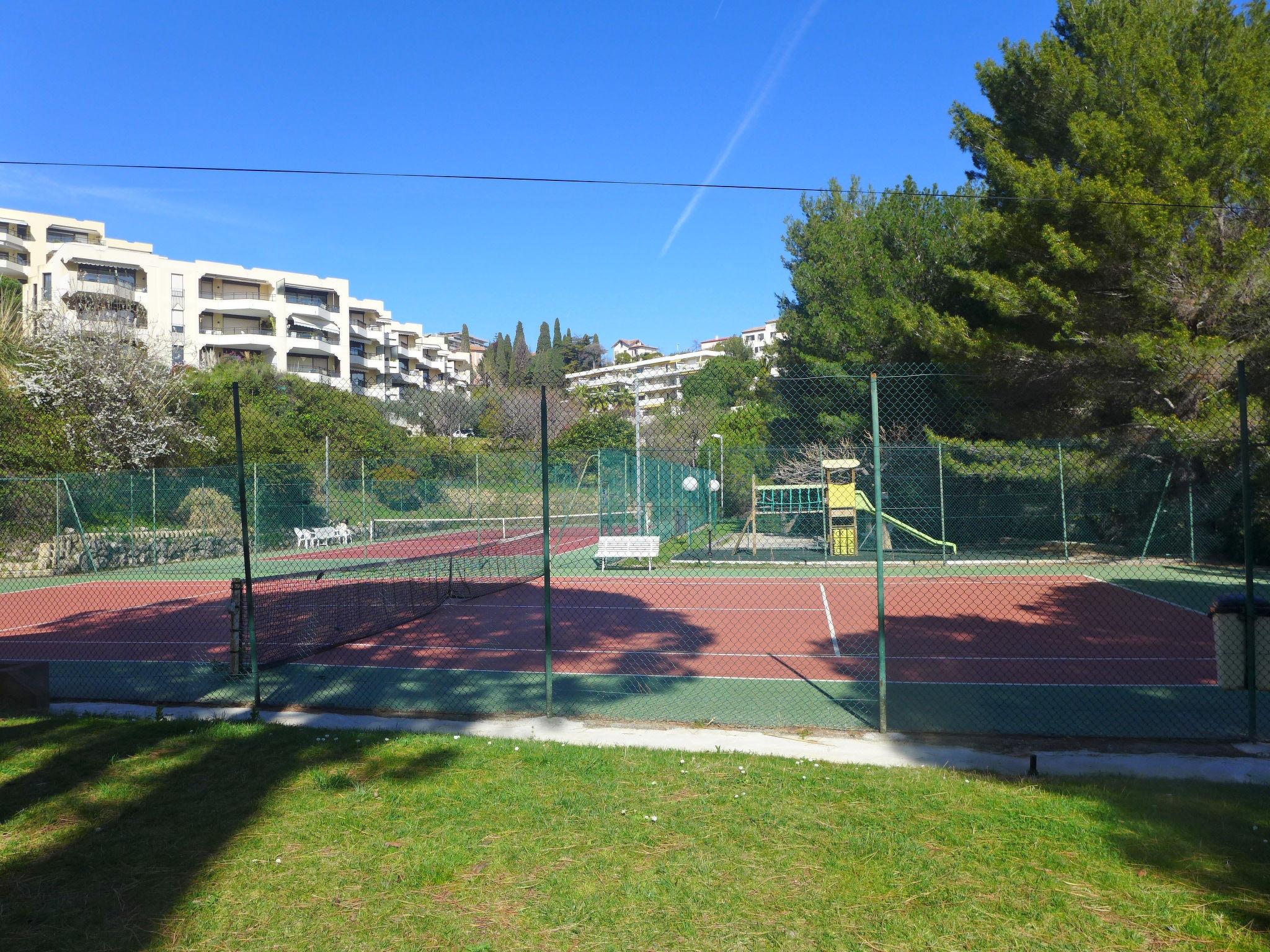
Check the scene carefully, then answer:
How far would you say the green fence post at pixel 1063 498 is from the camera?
64.0ft

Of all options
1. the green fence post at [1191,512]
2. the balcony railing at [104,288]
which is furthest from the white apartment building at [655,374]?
the green fence post at [1191,512]

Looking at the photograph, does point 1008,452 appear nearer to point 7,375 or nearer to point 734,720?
point 734,720

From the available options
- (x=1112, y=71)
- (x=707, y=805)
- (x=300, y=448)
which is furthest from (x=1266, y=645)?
(x=300, y=448)

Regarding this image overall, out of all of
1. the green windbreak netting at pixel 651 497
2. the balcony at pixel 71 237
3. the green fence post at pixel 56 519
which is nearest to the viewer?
the green fence post at pixel 56 519

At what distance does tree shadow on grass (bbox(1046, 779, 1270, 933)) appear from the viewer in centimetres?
391

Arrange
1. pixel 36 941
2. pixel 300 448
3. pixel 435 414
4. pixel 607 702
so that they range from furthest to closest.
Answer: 1. pixel 435 414
2. pixel 300 448
3. pixel 607 702
4. pixel 36 941

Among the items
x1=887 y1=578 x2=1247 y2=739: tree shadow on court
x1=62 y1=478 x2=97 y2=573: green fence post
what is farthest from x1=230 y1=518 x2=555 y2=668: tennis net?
x1=62 y1=478 x2=97 y2=573: green fence post

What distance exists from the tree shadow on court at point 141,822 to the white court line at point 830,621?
5691mm

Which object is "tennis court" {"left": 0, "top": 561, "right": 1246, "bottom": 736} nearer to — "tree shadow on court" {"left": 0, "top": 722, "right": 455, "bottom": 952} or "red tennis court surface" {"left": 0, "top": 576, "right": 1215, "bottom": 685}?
"red tennis court surface" {"left": 0, "top": 576, "right": 1215, "bottom": 685}

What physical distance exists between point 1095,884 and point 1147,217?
1789cm

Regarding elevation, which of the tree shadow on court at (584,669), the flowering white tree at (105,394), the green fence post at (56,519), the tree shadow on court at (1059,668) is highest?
the flowering white tree at (105,394)

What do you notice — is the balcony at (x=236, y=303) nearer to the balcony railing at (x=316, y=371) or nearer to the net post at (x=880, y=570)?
the balcony railing at (x=316, y=371)

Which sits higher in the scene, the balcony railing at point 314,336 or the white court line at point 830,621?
the balcony railing at point 314,336

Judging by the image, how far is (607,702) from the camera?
26.1ft
